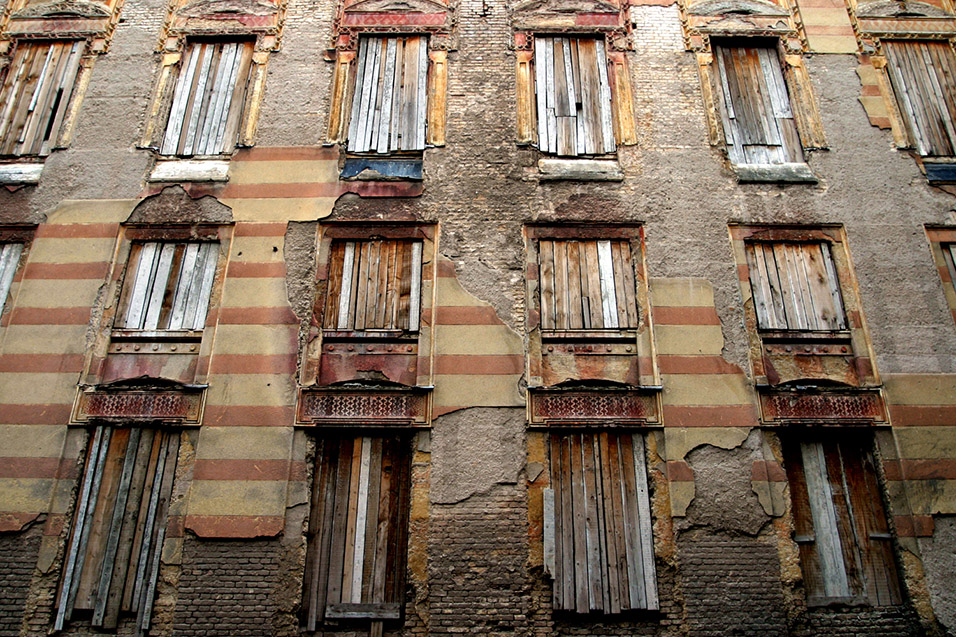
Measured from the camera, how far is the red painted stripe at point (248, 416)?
25.6 ft

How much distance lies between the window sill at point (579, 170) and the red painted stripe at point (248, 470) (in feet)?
15.8

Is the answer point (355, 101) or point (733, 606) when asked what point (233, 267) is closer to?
point (355, 101)

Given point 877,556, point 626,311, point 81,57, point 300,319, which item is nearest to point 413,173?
point 300,319

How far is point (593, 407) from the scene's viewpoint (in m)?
7.93

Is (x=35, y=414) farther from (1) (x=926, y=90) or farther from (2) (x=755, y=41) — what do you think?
(1) (x=926, y=90)

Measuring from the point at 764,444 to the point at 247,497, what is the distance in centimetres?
576

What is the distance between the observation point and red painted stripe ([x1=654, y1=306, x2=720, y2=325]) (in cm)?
827

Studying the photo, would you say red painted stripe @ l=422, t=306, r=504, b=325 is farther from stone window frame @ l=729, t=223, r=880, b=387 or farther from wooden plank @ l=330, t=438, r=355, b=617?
stone window frame @ l=729, t=223, r=880, b=387

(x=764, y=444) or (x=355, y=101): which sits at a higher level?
(x=355, y=101)

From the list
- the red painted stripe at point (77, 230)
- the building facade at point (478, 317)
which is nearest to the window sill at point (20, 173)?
the building facade at point (478, 317)

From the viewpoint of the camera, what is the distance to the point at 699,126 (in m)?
9.50

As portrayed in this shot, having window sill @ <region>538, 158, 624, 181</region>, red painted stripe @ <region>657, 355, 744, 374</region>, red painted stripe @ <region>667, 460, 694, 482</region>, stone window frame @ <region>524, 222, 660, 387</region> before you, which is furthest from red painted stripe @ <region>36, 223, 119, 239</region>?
red painted stripe @ <region>667, 460, 694, 482</region>

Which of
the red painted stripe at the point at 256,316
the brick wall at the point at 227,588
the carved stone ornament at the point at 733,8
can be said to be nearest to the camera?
the brick wall at the point at 227,588

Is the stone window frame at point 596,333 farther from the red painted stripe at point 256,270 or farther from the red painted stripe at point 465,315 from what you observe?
the red painted stripe at point 256,270
